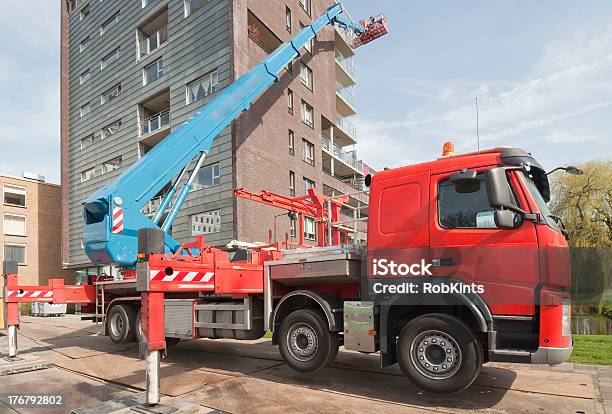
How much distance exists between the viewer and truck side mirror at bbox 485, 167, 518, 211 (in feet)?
16.3

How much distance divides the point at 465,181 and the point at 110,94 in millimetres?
29729

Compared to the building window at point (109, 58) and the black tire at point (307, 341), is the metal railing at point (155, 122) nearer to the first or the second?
the building window at point (109, 58)

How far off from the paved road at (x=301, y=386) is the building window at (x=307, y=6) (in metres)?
26.8

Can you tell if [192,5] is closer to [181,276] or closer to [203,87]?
[203,87]

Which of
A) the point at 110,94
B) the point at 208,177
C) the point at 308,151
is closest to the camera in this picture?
the point at 208,177

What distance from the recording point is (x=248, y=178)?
71.7 feet

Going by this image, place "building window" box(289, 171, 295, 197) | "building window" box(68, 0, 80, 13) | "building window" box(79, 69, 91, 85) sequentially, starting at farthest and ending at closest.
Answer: "building window" box(68, 0, 80, 13), "building window" box(79, 69, 91, 85), "building window" box(289, 171, 295, 197)

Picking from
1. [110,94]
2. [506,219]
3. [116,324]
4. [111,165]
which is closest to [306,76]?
[110,94]

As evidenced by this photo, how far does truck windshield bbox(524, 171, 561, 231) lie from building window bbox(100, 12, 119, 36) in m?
31.0

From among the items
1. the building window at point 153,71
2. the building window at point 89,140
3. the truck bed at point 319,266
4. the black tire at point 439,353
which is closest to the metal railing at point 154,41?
the building window at point 153,71

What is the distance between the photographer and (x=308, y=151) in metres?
28.8

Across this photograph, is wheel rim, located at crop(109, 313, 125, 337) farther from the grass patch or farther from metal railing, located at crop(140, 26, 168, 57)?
metal railing, located at crop(140, 26, 168, 57)

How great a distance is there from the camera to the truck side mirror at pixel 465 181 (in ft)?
17.3

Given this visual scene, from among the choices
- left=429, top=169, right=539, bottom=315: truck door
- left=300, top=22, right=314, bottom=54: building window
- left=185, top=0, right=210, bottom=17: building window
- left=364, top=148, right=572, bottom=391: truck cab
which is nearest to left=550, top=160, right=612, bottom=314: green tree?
left=300, top=22, right=314, bottom=54: building window
